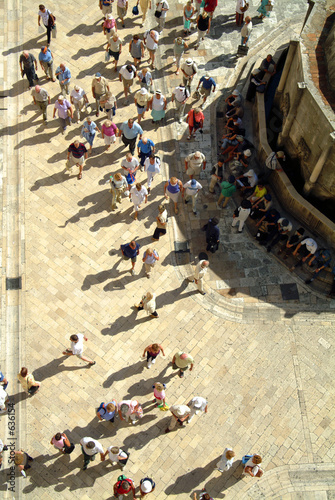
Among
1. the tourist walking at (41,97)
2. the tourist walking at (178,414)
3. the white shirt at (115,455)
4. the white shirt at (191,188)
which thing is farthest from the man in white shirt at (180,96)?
the white shirt at (115,455)

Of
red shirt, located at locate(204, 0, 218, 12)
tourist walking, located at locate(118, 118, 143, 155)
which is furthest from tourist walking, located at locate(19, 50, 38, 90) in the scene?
red shirt, located at locate(204, 0, 218, 12)

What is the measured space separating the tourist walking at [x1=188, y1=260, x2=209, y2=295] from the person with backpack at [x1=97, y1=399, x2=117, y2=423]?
5359 mm

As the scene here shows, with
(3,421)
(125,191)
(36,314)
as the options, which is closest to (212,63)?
(125,191)

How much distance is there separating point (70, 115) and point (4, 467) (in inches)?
538

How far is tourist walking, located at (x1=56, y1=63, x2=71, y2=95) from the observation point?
24.2 m

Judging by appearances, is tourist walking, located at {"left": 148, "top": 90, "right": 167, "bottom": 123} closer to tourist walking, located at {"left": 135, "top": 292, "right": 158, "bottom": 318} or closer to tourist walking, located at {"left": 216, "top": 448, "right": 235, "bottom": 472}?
tourist walking, located at {"left": 135, "top": 292, "right": 158, "bottom": 318}

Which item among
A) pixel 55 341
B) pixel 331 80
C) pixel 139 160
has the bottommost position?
pixel 55 341

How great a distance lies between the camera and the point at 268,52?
27344 millimetres

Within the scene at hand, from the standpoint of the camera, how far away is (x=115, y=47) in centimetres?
2530

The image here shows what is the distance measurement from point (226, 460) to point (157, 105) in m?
13.9

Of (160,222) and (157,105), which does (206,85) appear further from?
(160,222)

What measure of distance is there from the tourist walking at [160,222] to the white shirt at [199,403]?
6475 millimetres

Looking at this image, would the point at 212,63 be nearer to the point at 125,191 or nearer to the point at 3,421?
the point at 125,191

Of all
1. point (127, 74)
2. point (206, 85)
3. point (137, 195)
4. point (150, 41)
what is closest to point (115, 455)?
point (137, 195)
